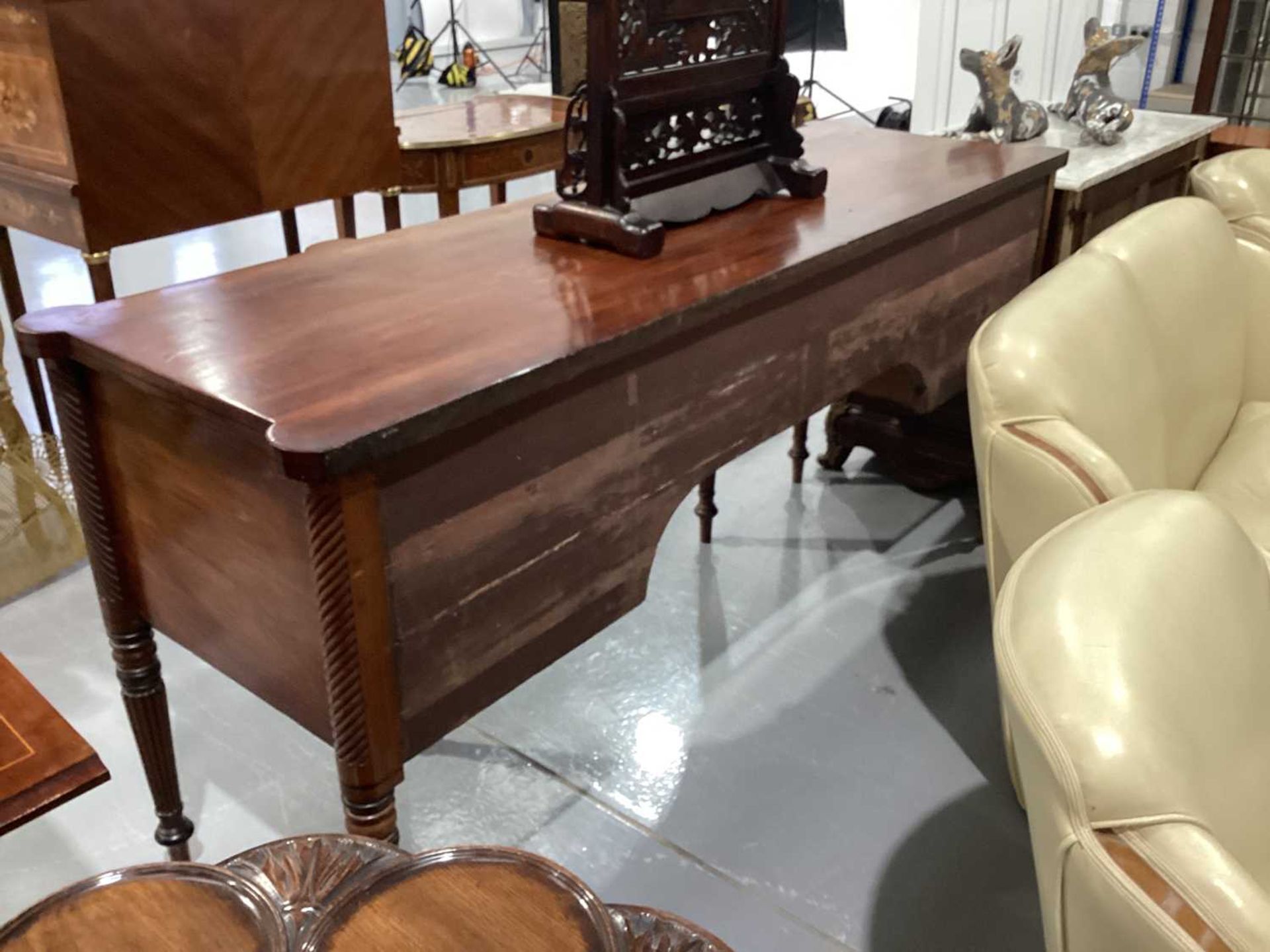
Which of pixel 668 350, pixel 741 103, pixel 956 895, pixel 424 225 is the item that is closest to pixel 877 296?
pixel 741 103

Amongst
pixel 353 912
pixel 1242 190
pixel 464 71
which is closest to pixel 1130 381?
pixel 1242 190

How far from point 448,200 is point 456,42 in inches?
203

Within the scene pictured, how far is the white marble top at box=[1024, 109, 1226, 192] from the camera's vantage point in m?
2.38

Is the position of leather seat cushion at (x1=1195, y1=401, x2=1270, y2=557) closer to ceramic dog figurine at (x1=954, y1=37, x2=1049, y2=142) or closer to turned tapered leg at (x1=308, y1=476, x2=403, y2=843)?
ceramic dog figurine at (x1=954, y1=37, x2=1049, y2=142)

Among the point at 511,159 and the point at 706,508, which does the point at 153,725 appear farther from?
the point at 511,159

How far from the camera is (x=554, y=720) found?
2.08 m

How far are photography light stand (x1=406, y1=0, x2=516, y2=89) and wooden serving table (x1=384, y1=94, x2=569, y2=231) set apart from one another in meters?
4.38

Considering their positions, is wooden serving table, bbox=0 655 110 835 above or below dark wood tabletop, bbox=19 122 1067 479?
below

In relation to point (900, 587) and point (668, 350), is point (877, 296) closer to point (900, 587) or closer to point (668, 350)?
point (668, 350)

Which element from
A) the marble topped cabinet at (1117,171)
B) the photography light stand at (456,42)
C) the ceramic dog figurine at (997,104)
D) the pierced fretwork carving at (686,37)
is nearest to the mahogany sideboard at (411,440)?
the pierced fretwork carving at (686,37)

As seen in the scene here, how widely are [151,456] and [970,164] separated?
148cm

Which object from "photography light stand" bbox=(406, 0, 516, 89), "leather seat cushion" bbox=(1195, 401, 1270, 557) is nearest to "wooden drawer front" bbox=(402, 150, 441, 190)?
"leather seat cushion" bbox=(1195, 401, 1270, 557)

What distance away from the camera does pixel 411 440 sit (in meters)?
1.06

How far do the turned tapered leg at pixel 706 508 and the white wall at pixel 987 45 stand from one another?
1655 mm
